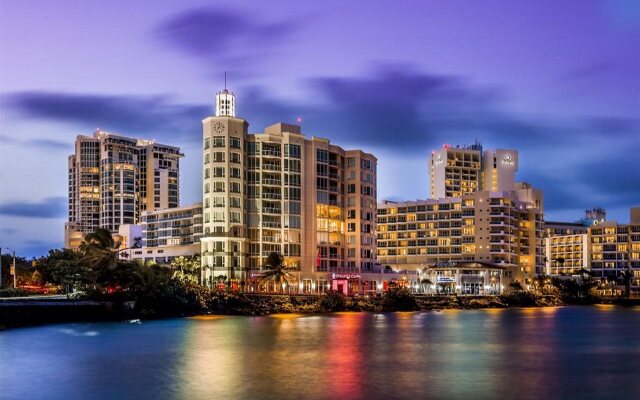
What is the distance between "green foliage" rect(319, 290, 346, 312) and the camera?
153 metres

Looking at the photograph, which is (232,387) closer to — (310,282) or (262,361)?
(262,361)

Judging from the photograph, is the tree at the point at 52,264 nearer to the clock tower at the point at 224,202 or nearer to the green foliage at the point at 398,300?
the clock tower at the point at 224,202

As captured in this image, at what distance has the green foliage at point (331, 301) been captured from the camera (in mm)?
153250

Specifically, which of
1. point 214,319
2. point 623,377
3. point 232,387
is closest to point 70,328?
point 214,319

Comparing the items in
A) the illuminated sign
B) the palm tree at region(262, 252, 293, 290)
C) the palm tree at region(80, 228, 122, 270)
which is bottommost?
the illuminated sign

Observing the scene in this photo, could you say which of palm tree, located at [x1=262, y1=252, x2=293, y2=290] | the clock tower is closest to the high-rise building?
the clock tower

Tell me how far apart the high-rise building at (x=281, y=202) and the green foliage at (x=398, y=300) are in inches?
695

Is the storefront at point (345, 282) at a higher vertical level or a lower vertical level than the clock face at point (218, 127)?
lower

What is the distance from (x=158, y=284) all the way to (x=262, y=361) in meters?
58.4

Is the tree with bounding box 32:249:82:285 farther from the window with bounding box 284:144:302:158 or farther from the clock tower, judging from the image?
the window with bounding box 284:144:302:158

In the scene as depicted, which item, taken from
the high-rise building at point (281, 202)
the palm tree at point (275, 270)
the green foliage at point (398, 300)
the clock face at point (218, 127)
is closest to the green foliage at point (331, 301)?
the palm tree at point (275, 270)

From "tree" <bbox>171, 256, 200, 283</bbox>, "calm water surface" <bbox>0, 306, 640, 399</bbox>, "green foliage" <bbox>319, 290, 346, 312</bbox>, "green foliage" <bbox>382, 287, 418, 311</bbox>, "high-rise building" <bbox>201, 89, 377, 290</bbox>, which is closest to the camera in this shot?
"calm water surface" <bbox>0, 306, 640, 399</bbox>

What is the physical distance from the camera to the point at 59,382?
62.4 metres

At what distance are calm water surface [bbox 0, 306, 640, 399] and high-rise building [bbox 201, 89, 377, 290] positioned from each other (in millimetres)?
44041
